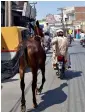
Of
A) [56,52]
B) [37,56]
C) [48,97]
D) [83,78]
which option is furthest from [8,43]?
[37,56]

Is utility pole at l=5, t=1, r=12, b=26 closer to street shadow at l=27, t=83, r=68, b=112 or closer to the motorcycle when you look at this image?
the motorcycle

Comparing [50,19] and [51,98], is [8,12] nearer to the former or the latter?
[51,98]

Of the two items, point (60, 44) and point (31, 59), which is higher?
point (31, 59)

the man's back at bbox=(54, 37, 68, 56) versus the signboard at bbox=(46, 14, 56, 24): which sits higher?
the man's back at bbox=(54, 37, 68, 56)

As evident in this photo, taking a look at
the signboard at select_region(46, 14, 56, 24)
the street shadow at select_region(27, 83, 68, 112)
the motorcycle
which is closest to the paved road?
the street shadow at select_region(27, 83, 68, 112)

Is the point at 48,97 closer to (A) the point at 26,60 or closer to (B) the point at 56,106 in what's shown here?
(B) the point at 56,106

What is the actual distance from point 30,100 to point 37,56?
132 cm

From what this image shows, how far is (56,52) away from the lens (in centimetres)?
1248

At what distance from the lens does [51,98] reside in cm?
865

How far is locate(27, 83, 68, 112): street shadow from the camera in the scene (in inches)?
303

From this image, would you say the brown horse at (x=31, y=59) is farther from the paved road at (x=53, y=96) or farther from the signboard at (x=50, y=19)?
the signboard at (x=50, y=19)

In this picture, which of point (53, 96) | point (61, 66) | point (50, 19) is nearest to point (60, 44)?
point (61, 66)

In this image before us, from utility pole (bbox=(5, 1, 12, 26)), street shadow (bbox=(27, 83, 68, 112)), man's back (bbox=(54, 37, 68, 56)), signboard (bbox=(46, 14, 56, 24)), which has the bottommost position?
signboard (bbox=(46, 14, 56, 24))

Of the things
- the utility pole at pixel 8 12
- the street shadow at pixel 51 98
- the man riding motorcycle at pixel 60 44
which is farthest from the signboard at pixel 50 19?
the street shadow at pixel 51 98
